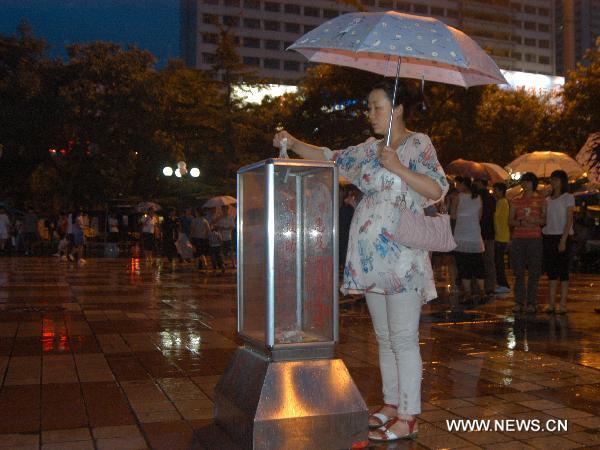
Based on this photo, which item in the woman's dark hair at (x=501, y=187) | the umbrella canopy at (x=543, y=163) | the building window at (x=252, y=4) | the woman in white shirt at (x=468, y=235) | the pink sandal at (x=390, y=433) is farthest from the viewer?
the building window at (x=252, y=4)

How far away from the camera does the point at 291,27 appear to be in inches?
4587

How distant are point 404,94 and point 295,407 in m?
1.84

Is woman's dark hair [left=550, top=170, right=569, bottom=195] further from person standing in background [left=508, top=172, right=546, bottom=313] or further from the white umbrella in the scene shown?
the white umbrella

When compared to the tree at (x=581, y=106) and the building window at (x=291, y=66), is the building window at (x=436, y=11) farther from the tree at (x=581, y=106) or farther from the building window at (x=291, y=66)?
the tree at (x=581, y=106)

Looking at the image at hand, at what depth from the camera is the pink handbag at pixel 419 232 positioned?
3.80 meters

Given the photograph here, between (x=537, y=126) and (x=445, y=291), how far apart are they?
988 inches

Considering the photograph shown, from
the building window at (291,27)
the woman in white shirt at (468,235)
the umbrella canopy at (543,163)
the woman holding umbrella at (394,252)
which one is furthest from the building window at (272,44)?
the woman holding umbrella at (394,252)

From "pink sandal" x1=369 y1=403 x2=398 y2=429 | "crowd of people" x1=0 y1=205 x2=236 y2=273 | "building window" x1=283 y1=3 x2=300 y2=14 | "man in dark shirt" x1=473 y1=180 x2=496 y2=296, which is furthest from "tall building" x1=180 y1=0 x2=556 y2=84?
"pink sandal" x1=369 y1=403 x2=398 y2=429

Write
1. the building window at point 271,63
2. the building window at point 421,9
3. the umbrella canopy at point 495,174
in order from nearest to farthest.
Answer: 1. the umbrella canopy at point 495,174
2. the building window at point 271,63
3. the building window at point 421,9

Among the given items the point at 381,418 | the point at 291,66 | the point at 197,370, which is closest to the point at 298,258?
the point at 381,418

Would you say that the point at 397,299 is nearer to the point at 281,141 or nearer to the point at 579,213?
the point at 281,141

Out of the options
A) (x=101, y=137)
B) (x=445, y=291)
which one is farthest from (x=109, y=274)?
(x=101, y=137)

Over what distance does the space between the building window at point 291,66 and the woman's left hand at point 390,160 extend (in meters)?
116

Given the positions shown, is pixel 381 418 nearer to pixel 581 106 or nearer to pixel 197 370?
pixel 197 370
